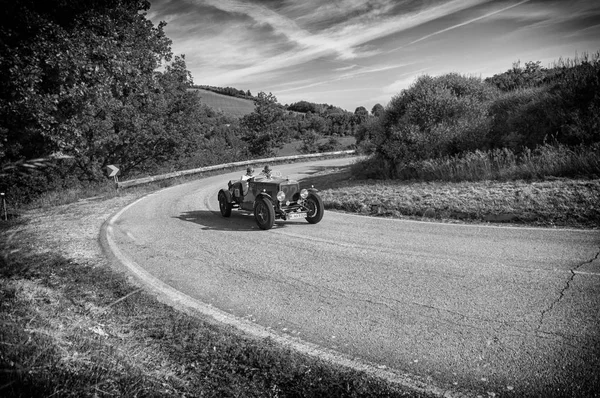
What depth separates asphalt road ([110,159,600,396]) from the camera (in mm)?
3123

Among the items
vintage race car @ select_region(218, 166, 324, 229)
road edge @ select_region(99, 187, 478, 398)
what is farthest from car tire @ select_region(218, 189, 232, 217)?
road edge @ select_region(99, 187, 478, 398)

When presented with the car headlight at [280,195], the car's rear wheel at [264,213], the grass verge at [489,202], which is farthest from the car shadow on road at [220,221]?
the grass verge at [489,202]

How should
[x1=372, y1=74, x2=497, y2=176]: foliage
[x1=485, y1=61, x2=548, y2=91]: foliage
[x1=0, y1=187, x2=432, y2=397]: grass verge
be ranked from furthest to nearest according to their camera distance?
[x1=485, y1=61, x2=548, y2=91]: foliage
[x1=372, y1=74, x2=497, y2=176]: foliage
[x1=0, y1=187, x2=432, y2=397]: grass verge

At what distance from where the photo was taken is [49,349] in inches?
105

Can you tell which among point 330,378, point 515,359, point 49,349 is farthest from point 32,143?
point 515,359

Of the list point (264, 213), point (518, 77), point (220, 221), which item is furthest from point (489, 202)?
point (518, 77)

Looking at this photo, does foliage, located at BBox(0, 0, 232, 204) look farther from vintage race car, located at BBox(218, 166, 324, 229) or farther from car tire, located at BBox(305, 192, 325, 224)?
car tire, located at BBox(305, 192, 325, 224)

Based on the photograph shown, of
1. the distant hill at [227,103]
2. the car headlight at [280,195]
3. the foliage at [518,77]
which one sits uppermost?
the distant hill at [227,103]

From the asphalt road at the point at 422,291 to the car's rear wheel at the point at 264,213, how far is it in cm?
26

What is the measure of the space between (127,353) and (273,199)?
6.03 metres

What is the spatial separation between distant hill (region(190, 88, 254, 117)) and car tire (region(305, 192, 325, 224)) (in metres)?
81.9

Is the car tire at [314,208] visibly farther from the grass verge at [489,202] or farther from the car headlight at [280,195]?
the grass verge at [489,202]

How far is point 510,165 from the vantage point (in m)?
10.5

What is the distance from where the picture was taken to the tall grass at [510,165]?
9.30 m
